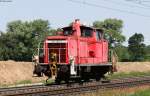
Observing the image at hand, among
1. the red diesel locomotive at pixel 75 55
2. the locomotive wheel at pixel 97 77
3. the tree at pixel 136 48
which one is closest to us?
the red diesel locomotive at pixel 75 55

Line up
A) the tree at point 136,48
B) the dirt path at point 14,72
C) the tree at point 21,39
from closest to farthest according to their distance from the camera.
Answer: the dirt path at point 14,72 < the tree at point 21,39 < the tree at point 136,48

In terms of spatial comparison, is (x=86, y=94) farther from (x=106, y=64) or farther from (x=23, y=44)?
(x=23, y=44)

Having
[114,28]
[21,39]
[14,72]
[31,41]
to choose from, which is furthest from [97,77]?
[114,28]

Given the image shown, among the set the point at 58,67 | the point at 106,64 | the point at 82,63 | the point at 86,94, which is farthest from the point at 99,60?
the point at 86,94

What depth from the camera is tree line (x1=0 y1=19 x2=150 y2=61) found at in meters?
94.9

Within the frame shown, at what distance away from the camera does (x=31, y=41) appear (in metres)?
98.5

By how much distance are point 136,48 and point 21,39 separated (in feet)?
91.7

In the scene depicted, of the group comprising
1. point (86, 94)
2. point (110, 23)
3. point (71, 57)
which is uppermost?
point (110, 23)

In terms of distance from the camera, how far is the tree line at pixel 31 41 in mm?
94875

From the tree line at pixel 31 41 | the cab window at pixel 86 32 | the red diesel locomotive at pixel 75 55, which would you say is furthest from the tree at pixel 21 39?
the cab window at pixel 86 32

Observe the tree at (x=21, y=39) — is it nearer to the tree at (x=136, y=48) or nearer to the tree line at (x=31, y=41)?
the tree line at (x=31, y=41)

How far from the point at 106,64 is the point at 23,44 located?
7095 cm

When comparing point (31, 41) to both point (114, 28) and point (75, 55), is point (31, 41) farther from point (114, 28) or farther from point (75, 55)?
point (75, 55)

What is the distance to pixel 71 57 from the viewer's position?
25.5 metres
